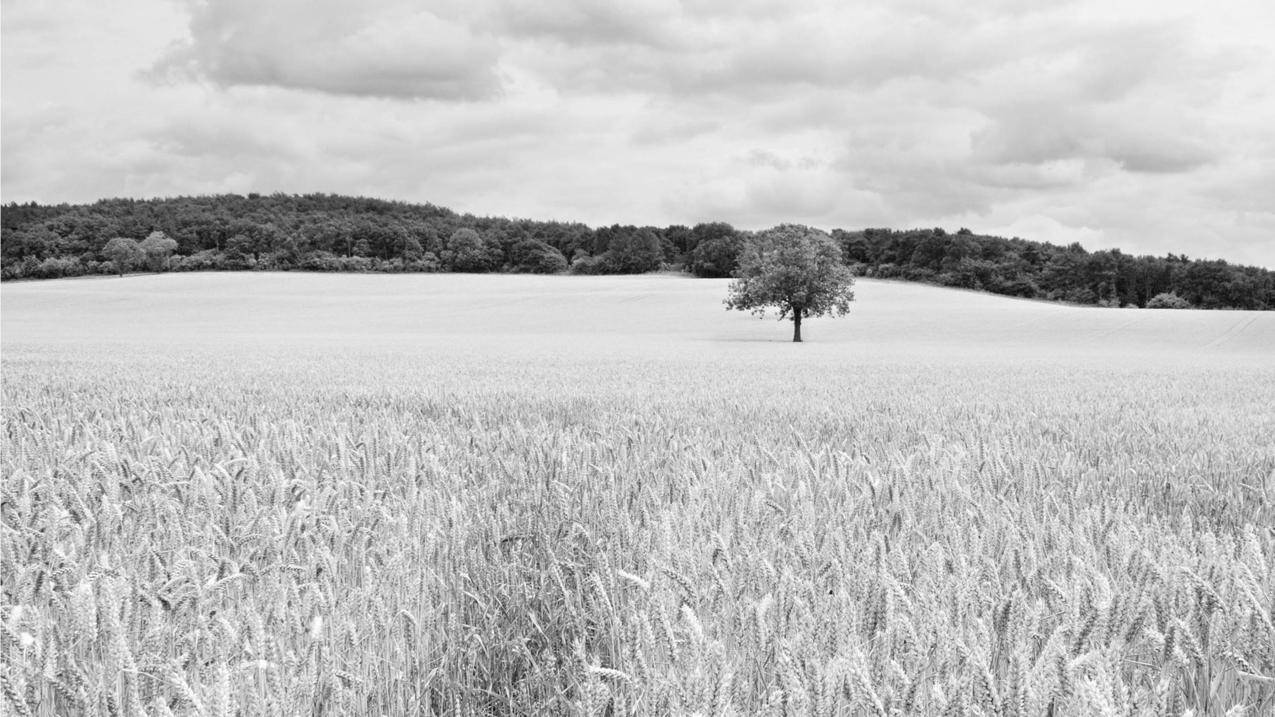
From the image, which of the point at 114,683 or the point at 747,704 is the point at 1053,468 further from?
the point at 114,683

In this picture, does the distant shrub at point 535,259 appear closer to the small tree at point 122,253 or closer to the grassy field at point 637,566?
the small tree at point 122,253

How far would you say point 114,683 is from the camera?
1910 millimetres

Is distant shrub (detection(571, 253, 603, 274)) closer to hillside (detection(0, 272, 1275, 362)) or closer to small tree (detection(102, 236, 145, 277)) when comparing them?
hillside (detection(0, 272, 1275, 362))

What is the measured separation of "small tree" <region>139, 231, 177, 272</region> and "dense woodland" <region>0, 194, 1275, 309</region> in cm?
14

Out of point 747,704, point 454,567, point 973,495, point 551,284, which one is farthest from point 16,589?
point 551,284

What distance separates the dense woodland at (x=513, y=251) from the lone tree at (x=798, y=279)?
5605cm

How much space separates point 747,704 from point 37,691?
1.49 meters

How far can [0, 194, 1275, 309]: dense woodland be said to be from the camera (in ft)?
399

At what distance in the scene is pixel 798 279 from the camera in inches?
2450

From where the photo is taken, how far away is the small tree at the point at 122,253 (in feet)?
396

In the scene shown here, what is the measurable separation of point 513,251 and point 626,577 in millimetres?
134250

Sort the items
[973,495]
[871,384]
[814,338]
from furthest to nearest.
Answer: [814,338], [871,384], [973,495]

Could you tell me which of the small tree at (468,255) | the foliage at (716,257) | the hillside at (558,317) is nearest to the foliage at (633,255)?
the foliage at (716,257)

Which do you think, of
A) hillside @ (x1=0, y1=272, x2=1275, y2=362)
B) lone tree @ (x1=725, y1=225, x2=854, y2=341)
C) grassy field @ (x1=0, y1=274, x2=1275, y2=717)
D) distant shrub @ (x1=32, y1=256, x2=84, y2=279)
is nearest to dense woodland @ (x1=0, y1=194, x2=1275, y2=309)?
distant shrub @ (x1=32, y1=256, x2=84, y2=279)
